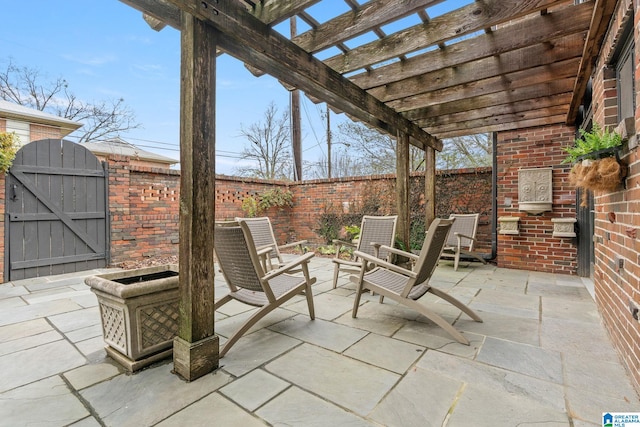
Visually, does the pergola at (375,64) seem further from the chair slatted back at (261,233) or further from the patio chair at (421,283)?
the chair slatted back at (261,233)

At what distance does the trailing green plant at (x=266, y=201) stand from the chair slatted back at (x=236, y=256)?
446 cm

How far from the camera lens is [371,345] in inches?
80.7

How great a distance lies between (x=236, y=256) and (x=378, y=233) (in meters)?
2.14

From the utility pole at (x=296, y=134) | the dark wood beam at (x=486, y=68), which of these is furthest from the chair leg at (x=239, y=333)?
the utility pole at (x=296, y=134)

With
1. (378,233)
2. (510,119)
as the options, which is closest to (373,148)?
(510,119)

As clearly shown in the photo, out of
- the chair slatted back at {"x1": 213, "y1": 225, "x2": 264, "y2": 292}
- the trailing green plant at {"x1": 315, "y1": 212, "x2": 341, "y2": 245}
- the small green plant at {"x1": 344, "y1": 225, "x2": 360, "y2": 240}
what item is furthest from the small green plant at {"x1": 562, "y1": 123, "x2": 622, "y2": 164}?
the trailing green plant at {"x1": 315, "y1": 212, "x2": 341, "y2": 245}

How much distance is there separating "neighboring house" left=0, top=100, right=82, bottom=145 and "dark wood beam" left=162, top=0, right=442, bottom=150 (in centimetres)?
788

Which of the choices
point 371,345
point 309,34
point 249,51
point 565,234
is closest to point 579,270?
point 565,234

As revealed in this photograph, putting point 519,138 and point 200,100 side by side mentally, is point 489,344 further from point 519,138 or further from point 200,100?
point 519,138

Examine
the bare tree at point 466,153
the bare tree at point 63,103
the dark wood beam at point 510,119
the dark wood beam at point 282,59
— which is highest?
the bare tree at point 63,103

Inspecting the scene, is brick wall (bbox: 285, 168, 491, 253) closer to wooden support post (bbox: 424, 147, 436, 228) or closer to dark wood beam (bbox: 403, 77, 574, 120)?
wooden support post (bbox: 424, 147, 436, 228)

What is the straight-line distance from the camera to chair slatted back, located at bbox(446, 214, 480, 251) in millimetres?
4863

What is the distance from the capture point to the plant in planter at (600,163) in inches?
70.4

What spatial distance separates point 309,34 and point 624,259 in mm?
2651
